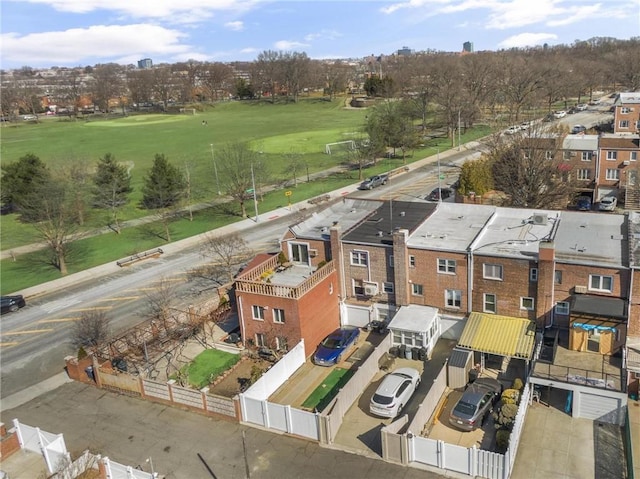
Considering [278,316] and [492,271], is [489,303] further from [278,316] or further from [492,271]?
[278,316]

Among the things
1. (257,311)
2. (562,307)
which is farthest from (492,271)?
(257,311)

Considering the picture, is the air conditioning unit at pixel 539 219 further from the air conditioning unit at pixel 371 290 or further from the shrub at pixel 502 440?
the shrub at pixel 502 440

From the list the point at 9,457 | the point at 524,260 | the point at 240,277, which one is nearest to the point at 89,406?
the point at 9,457

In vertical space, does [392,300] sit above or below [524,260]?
below

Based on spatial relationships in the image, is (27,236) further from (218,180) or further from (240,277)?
Answer: (240,277)

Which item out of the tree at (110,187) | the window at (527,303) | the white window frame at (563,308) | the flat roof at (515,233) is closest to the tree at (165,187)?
the tree at (110,187)

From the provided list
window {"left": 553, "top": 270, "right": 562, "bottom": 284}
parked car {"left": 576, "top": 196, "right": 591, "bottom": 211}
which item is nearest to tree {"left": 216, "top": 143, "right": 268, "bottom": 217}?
parked car {"left": 576, "top": 196, "right": 591, "bottom": 211}

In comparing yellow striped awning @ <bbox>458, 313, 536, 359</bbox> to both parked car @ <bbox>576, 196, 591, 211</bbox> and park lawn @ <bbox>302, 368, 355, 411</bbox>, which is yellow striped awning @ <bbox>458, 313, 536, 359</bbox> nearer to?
park lawn @ <bbox>302, 368, 355, 411</bbox>
